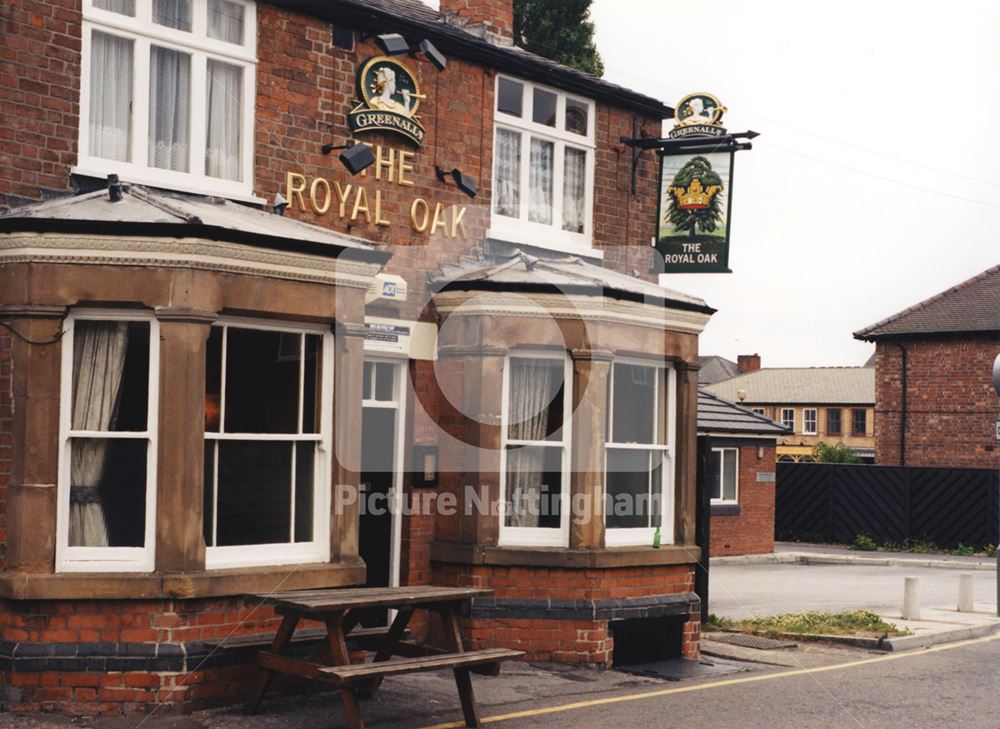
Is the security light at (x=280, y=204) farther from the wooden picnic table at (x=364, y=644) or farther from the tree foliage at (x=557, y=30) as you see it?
the tree foliage at (x=557, y=30)

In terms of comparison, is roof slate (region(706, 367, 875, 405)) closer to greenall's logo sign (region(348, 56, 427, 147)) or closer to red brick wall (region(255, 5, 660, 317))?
red brick wall (region(255, 5, 660, 317))

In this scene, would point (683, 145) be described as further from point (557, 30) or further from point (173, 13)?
point (557, 30)

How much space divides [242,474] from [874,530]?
24209 millimetres

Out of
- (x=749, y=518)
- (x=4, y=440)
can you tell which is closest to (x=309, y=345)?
(x=4, y=440)

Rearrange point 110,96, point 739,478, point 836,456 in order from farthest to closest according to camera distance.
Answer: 1. point 836,456
2. point 739,478
3. point 110,96

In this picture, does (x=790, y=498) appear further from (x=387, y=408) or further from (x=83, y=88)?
(x=83, y=88)

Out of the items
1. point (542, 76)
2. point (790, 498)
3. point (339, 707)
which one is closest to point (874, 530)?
point (790, 498)

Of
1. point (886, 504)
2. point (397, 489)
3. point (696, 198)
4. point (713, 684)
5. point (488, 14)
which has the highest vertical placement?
point (488, 14)

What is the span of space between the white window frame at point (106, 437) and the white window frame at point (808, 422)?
190ft

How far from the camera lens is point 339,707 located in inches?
367

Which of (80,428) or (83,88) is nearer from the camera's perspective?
(80,428)

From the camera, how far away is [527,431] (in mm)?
12039

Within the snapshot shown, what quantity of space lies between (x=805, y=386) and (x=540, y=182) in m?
54.9

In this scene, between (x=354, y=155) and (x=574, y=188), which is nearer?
(x=354, y=155)
